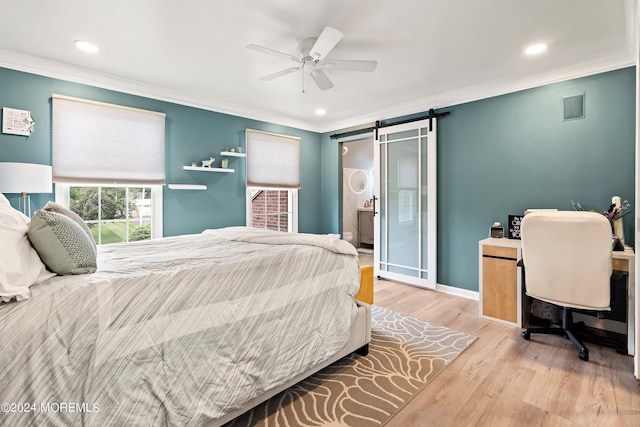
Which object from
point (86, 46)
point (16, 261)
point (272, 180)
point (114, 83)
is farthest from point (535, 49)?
point (114, 83)

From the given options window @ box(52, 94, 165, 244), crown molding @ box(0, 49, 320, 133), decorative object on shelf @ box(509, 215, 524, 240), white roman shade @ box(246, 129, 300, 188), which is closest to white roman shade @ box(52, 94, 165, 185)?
window @ box(52, 94, 165, 244)

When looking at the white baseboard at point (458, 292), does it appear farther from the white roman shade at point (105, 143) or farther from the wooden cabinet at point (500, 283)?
the white roman shade at point (105, 143)

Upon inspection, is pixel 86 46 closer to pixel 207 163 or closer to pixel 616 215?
pixel 207 163

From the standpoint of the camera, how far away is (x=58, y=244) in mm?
1335

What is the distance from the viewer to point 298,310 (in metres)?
1.88

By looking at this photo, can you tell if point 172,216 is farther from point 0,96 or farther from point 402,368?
point 402,368

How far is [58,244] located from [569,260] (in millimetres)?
3113

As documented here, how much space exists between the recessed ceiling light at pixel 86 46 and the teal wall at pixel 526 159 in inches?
148

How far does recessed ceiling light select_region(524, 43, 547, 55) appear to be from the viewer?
2.62 m

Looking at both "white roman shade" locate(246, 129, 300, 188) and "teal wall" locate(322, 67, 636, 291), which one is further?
"white roman shade" locate(246, 129, 300, 188)

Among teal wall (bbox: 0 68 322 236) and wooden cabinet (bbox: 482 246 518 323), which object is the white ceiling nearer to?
teal wall (bbox: 0 68 322 236)

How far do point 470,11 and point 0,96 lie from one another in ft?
12.9

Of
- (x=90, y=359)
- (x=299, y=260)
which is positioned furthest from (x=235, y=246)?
(x=90, y=359)

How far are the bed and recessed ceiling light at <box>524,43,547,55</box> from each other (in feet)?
7.98
